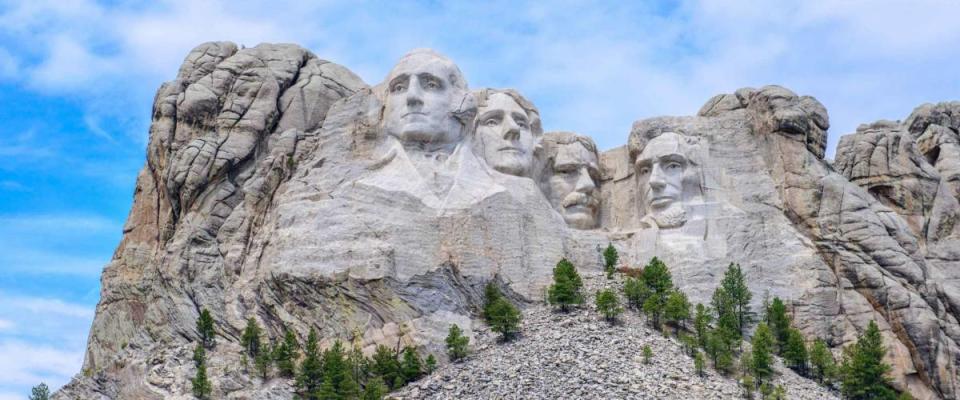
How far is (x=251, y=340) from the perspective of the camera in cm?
4662

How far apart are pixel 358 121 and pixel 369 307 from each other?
19.5 feet

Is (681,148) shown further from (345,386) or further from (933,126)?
(345,386)

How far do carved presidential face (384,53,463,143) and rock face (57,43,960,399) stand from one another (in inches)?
2.2

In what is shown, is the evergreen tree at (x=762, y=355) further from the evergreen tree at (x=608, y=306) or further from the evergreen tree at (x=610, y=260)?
the evergreen tree at (x=610, y=260)

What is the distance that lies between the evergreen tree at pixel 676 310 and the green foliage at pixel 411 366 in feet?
19.5

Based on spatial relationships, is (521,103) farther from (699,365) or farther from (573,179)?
(699,365)

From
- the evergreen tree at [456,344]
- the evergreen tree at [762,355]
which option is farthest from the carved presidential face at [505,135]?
the evergreen tree at [762,355]

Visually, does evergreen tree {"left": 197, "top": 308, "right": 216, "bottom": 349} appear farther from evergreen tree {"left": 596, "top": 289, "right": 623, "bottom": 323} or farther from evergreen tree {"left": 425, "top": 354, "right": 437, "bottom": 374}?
evergreen tree {"left": 596, "top": 289, "right": 623, "bottom": 323}

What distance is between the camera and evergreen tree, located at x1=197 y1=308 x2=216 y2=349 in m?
47.1

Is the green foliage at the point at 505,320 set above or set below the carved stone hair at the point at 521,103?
below

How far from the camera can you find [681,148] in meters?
52.0

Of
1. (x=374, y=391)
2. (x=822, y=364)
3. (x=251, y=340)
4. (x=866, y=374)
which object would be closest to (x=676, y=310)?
(x=822, y=364)

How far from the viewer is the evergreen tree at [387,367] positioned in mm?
44750

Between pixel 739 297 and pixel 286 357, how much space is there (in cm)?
1085
